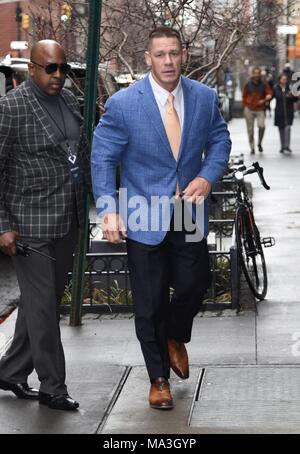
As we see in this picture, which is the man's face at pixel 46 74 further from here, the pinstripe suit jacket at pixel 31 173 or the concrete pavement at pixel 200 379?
the concrete pavement at pixel 200 379

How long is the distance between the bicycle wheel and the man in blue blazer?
9.71ft

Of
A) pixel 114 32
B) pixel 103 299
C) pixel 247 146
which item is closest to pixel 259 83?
pixel 247 146

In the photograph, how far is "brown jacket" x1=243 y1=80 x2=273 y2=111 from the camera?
2589 centimetres

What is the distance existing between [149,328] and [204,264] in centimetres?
48

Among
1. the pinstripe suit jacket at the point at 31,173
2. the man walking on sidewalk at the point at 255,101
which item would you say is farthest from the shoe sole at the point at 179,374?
the man walking on sidewalk at the point at 255,101

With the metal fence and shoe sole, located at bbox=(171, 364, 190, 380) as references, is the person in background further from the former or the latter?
shoe sole, located at bbox=(171, 364, 190, 380)

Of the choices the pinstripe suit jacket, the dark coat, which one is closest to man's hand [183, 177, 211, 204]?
the pinstripe suit jacket

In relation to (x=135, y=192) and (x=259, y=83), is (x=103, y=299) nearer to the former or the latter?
Answer: (x=135, y=192)

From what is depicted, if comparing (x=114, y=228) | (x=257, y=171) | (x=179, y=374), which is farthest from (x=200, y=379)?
(x=257, y=171)

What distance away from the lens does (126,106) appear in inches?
259

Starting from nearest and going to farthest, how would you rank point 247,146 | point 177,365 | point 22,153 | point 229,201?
point 22,153 → point 177,365 → point 229,201 → point 247,146

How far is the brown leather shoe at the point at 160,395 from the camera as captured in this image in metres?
6.57

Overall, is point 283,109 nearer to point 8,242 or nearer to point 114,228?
point 114,228

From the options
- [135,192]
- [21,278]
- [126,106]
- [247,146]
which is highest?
[126,106]
